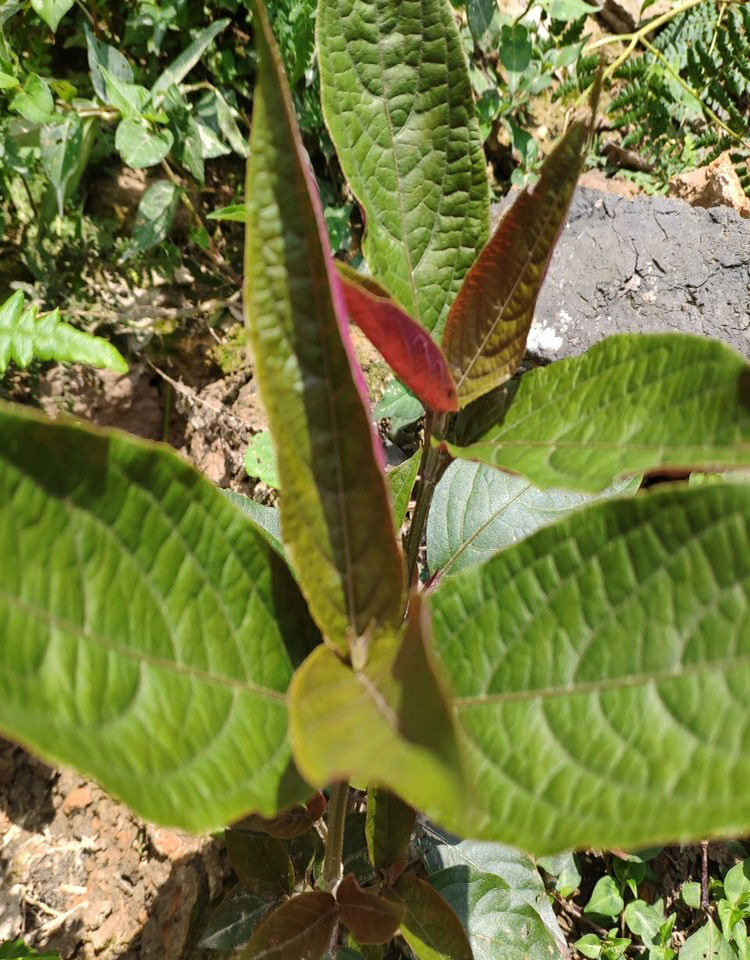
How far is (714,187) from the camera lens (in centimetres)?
252

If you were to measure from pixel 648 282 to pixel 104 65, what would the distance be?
1597mm

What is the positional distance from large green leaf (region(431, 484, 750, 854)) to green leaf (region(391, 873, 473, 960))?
562mm

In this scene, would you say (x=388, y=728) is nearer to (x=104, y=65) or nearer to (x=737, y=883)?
(x=737, y=883)

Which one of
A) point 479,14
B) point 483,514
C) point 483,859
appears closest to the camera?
point 483,514

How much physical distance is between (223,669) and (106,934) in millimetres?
1470

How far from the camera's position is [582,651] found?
66 cm

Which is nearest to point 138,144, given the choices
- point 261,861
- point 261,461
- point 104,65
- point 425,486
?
point 104,65

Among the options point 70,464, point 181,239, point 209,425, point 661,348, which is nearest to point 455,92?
point 661,348

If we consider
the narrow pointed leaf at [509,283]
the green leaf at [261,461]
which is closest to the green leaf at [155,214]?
the green leaf at [261,461]

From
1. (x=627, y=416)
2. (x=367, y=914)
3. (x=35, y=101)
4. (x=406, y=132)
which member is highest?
(x=35, y=101)

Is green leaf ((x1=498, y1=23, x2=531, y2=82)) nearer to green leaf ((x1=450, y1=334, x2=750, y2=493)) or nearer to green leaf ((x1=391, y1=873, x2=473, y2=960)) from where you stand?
green leaf ((x1=450, y1=334, x2=750, y2=493))

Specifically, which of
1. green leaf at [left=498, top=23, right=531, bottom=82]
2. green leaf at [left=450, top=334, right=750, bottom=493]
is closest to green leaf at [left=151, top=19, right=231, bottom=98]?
green leaf at [left=498, top=23, right=531, bottom=82]

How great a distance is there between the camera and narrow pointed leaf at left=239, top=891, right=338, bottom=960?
962mm

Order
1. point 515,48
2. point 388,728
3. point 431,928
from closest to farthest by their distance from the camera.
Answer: point 388,728
point 431,928
point 515,48
